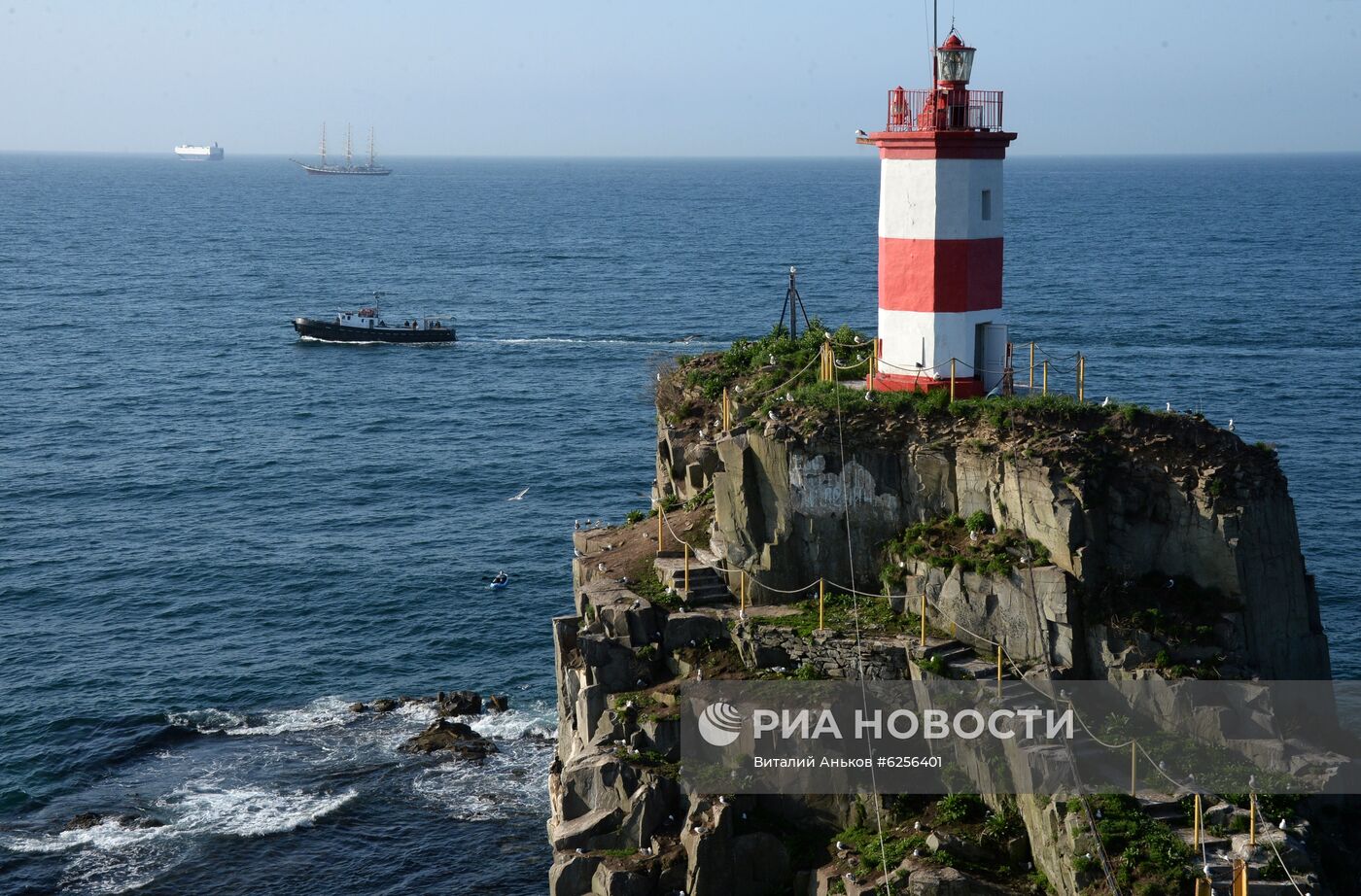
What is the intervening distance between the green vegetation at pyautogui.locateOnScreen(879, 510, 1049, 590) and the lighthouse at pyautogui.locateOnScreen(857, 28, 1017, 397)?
13.5ft

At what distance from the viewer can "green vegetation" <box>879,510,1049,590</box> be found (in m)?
34.7

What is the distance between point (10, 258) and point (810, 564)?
16330cm

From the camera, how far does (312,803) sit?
47.1m

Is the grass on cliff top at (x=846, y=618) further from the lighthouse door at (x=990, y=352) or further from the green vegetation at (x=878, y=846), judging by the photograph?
the lighthouse door at (x=990, y=352)

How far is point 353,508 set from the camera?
74.3 m

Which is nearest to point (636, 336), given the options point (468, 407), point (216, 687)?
point (468, 407)

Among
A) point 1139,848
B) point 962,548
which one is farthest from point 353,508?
point 1139,848

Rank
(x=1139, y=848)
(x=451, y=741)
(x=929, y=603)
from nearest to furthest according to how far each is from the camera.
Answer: (x=1139, y=848), (x=929, y=603), (x=451, y=741)

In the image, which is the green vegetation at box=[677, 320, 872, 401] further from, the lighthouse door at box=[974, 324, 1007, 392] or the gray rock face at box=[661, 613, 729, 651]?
the gray rock face at box=[661, 613, 729, 651]

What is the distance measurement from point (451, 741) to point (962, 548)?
22.4 meters

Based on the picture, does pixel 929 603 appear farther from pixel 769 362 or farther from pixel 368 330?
pixel 368 330

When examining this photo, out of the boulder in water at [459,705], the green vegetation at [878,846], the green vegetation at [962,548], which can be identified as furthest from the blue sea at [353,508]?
the green vegetation at [962,548]

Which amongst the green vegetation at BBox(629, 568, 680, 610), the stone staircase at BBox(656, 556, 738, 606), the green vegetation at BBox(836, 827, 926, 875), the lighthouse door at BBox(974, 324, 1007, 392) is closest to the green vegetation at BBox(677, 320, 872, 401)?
the lighthouse door at BBox(974, 324, 1007, 392)

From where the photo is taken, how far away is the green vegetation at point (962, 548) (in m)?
34.7
